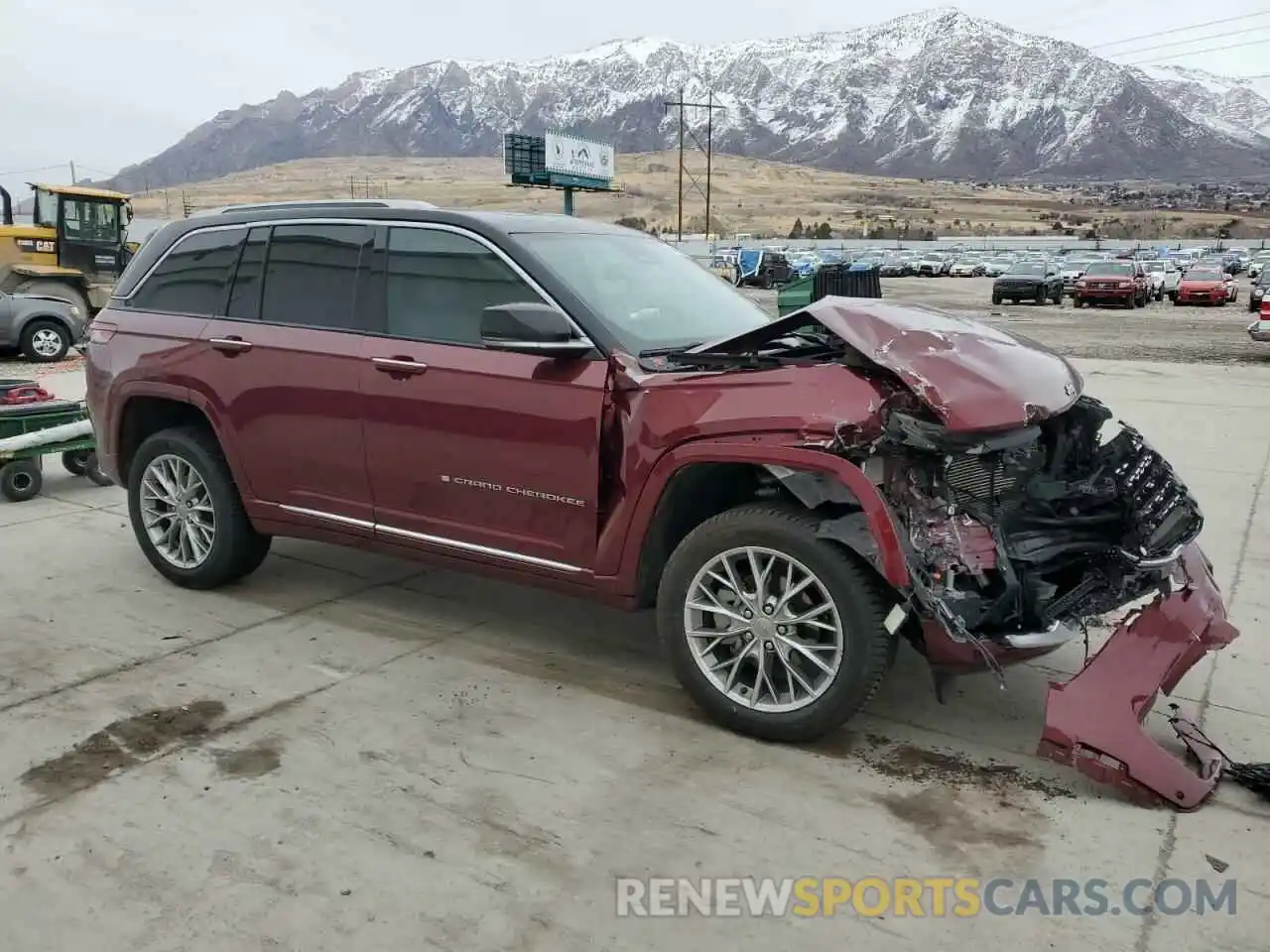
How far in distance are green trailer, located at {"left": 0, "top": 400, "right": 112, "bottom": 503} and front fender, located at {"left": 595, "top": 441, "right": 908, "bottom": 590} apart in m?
4.84

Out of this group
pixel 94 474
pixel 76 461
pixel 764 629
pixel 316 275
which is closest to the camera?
pixel 764 629

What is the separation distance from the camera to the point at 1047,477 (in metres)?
4.13

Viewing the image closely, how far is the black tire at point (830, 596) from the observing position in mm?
3504

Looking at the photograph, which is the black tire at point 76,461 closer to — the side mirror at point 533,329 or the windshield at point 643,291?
the windshield at point 643,291

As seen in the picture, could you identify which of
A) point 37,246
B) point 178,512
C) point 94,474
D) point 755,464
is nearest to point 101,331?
point 178,512

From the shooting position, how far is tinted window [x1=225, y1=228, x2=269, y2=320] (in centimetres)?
502

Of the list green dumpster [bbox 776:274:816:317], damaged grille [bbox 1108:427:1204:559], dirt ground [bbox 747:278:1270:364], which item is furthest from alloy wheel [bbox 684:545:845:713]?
green dumpster [bbox 776:274:816:317]

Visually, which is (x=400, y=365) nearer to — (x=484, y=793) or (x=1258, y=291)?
(x=484, y=793)

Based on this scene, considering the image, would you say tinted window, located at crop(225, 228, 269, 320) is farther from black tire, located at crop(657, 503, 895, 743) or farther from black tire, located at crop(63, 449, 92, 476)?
black tire, located at crop(63, 449, 92, 476)

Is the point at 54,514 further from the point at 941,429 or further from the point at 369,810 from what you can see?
the point at 941,429

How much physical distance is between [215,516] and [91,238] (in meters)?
18.6

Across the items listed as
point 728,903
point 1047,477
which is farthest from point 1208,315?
point 728,903

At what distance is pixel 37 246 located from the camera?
20.2 metres

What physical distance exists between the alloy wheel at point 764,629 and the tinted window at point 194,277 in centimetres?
292
